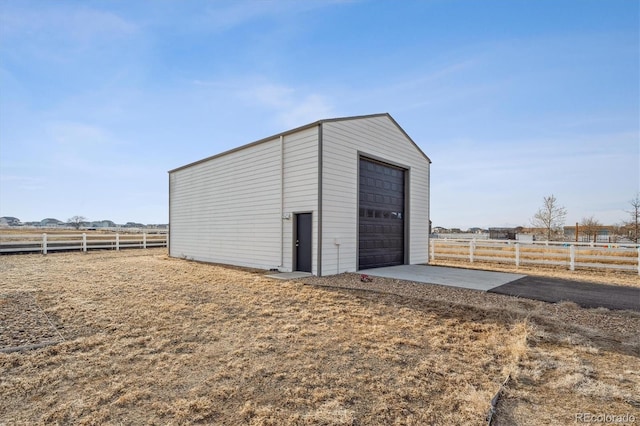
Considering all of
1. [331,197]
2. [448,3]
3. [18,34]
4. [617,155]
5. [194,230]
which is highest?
[448,3]

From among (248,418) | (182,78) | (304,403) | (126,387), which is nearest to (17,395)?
(126,387)

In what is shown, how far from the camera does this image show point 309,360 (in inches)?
132

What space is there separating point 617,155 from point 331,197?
12736mm

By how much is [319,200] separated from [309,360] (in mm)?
5934

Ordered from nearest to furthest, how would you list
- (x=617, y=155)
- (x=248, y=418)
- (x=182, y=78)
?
1. (x=248, y=418)
2. (x=182, y=78)
3. (x=617, y=155)

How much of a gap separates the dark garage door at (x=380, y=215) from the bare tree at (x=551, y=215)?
2315 cm

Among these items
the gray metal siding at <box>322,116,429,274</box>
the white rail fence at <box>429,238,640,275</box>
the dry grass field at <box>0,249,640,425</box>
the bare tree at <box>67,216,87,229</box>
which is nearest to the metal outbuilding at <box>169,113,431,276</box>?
the gray metal siding at <box>322,116,429,274</box>

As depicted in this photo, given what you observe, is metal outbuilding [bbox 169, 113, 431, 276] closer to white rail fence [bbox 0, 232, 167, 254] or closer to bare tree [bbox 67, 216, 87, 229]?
white rail fence [bbox 0, 232, 167, 254]

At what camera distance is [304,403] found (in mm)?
2482

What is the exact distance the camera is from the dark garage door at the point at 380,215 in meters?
10.5

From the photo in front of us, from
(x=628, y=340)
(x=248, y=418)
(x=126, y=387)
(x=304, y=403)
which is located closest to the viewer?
(x=248, y=418)

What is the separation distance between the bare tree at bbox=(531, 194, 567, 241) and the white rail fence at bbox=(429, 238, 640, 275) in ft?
49.9

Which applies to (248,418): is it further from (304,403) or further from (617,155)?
(617,155)

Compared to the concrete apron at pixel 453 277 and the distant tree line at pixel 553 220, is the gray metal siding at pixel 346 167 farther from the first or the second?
the distant tree line at pixel 553 220
